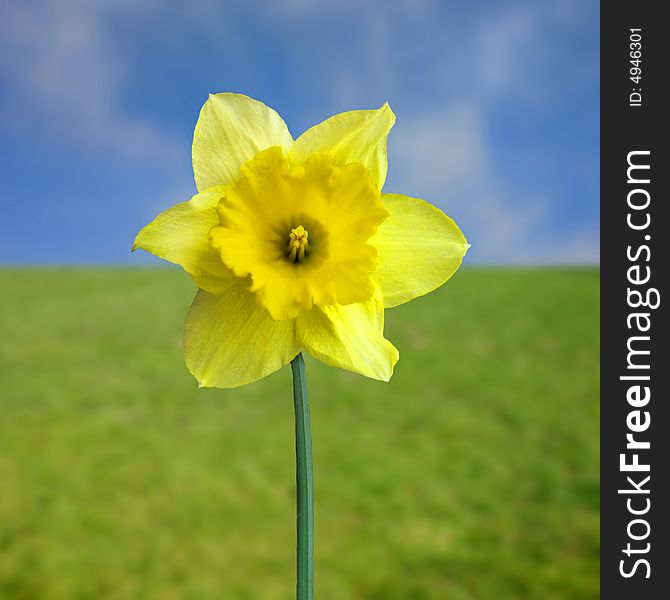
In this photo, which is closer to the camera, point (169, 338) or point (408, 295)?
point (408, 295)

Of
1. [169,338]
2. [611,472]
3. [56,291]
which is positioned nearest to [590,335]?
[169,338]

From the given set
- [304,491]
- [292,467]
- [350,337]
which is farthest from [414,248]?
[292,467]

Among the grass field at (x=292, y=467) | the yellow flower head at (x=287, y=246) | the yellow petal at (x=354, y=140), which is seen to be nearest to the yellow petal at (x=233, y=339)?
the yellow flower head at (x=287, y=246)

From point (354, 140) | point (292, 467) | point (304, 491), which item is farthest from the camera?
point (292, 467)

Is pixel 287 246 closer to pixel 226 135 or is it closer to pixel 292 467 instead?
pixel 226 135

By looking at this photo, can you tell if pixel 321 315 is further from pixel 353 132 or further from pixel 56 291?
pixel 56 291

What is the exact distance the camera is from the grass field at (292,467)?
2.37 m

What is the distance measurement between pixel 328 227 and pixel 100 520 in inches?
98.6

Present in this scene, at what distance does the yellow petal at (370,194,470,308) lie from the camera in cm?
51

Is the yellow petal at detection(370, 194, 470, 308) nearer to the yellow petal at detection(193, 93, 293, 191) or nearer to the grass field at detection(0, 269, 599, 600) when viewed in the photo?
the yellow petal at detection(193, 93, 293, 191)

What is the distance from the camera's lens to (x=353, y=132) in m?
0.52

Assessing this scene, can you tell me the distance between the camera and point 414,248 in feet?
1.67

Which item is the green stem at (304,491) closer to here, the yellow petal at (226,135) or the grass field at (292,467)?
the yellow petal at (226,135)

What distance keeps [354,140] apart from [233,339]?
0.62 feet
